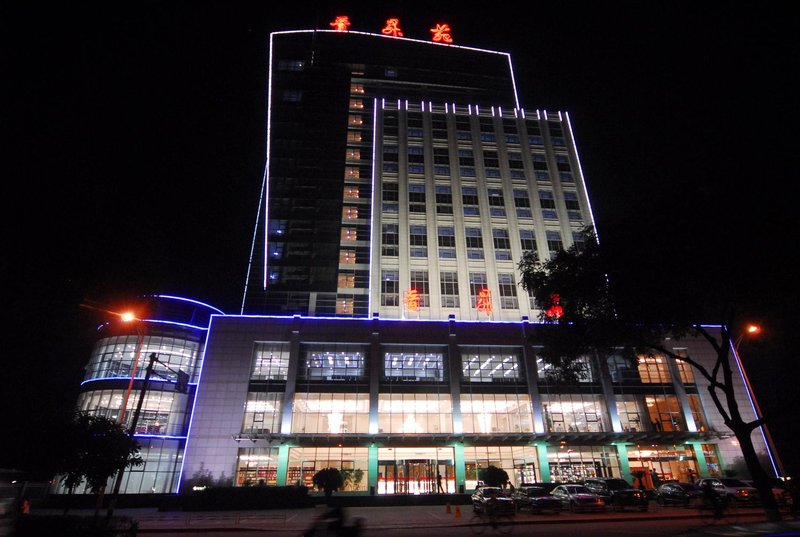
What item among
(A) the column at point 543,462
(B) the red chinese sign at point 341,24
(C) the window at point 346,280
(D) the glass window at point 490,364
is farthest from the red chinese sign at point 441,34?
(A) the column at point 543,462

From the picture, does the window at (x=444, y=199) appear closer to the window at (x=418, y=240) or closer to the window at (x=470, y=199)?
the window at (x=470, y=199)

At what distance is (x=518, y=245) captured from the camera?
54812mm

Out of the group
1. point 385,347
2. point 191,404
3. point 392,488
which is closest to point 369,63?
point 385,347

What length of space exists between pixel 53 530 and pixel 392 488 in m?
29.2

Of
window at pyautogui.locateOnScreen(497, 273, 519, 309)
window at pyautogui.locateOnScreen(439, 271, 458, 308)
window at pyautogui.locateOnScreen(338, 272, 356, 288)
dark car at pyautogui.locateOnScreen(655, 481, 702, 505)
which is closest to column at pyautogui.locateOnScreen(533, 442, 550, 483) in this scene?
dark car at pyautogui.locateOnScreen(655, 481, 702, 505)

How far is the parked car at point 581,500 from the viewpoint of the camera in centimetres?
2375

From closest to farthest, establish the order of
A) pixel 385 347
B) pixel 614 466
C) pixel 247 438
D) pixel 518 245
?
pixel 247 438
pixel 614 466
pixel 385 347
pixel 518 245

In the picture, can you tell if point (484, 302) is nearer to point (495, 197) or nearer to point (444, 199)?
point (444, 199)

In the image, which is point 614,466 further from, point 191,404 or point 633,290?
point 191,404

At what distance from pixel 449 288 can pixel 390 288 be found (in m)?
7.06

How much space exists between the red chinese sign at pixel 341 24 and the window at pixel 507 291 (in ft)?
177

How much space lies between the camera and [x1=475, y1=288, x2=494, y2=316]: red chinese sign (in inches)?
1911

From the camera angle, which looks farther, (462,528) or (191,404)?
(191,404)

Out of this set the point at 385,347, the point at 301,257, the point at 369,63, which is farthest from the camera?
the point at 369,63
